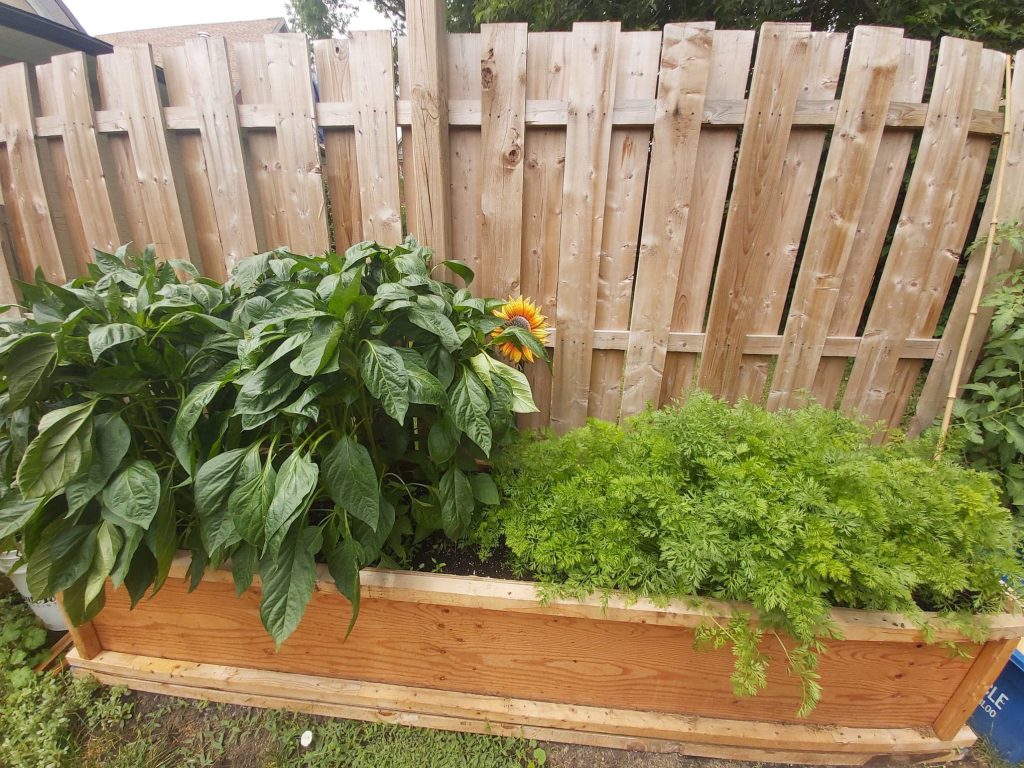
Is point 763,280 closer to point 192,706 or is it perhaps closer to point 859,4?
point 192,706

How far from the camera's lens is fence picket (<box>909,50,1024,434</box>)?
1695 millimetres

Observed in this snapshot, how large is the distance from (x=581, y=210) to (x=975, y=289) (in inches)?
67.8

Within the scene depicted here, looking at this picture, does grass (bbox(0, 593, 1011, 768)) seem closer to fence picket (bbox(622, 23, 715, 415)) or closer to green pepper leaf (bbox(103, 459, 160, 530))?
green pepper leaf (bbox(103, 459, 160, 530))

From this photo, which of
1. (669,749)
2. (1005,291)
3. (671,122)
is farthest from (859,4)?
(669,749)

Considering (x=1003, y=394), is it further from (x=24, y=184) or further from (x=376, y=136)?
(x=24, y=184)

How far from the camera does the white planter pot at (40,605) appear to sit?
5.65 feet

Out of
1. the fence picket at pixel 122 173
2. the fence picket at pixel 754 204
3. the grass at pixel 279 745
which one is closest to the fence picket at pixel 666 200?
the fence picket at pixel 754 204

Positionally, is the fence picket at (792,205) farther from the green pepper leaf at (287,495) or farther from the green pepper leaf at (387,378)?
the green pepper leaf at (287,495)

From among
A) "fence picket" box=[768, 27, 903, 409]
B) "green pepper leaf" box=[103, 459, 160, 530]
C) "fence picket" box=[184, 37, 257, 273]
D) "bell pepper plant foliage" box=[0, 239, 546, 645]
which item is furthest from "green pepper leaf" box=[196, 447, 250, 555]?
"fence picket" box=[768, 27, 903, 409]

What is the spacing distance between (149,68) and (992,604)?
3711mm

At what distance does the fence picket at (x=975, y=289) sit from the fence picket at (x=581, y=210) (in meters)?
1.57

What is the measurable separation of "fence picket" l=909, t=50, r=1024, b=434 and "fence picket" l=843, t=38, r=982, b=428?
0.13 metres

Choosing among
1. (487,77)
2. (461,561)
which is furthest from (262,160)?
(461,561)

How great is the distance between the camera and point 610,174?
1.79m
